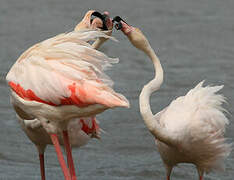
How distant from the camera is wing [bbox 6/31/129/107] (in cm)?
531

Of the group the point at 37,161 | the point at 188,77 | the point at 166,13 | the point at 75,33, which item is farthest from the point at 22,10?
the point at 75,33

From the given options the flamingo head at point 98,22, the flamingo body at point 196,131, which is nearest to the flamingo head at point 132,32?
the flamingo head at point 98,22

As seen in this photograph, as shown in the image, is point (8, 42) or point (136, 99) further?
point (8, 42)

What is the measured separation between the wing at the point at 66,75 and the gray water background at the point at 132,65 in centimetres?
184

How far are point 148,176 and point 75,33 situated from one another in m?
2.21

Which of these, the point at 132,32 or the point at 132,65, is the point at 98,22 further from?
the point at 132,65

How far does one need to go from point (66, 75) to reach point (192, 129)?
1.39 meters

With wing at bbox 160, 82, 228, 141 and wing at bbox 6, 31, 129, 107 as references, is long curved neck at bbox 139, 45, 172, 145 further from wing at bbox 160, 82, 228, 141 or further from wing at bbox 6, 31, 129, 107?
wing at bbox 6, 31, 129, 107

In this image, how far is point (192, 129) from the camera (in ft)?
20.6

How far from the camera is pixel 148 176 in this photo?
7406 mm

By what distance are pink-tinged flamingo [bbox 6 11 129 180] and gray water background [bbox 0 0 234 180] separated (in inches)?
69.4

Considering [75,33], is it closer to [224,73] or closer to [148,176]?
[148,176]

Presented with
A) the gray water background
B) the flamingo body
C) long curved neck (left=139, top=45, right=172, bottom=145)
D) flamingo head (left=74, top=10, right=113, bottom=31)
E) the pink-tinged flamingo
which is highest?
flamingo head (left=74, top=10, right=113, bottom=31)

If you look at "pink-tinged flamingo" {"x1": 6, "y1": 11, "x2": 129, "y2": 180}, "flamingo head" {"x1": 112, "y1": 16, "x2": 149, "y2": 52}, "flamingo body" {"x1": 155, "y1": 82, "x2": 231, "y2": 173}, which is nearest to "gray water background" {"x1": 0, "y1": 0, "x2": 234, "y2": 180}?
"flamingo body" {"x1": 155, "y1": 82, "x2": 231, "y2": 173}
